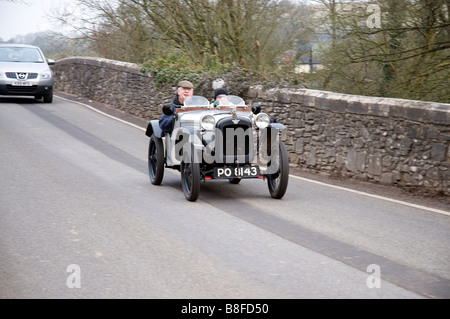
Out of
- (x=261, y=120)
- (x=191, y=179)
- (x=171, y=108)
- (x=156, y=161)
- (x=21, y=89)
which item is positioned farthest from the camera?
(x=21, y=89)

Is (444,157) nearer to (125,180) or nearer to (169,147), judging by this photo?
(169,147)

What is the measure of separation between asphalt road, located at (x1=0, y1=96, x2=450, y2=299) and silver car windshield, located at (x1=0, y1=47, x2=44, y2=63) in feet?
A: 37.8

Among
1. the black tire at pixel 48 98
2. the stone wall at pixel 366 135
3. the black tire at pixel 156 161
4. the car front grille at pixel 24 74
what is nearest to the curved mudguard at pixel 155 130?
the black tire at pixel 156 161

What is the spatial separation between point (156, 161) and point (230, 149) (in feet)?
6.01

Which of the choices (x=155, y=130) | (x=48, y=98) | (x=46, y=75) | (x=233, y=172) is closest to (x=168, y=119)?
(x=155, y=130)

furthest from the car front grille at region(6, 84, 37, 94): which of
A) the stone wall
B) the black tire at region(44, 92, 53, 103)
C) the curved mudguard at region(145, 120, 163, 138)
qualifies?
the curved mudguard at region(145, 120, 163, 138)

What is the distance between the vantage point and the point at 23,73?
70.7 ft

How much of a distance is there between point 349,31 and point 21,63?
12.7 metres

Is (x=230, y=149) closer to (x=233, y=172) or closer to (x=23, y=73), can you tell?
(x=233, y=172)

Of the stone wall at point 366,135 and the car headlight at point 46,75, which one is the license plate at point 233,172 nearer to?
the stone wall at point 366,135

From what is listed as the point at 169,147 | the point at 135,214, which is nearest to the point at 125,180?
the point at 169,147

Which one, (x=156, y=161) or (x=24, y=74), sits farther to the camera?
(x=24, y=74)

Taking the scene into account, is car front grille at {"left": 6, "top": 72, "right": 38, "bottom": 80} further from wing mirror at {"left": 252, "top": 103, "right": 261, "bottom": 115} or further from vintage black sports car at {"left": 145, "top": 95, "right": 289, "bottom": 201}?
wing mirror at {"left": 252, "top": 103, "right": 261, "bottom": 115}

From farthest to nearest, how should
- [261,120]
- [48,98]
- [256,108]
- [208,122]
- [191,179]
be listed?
[48,98], [256,108], [261,120], [208,122], [191,179]
